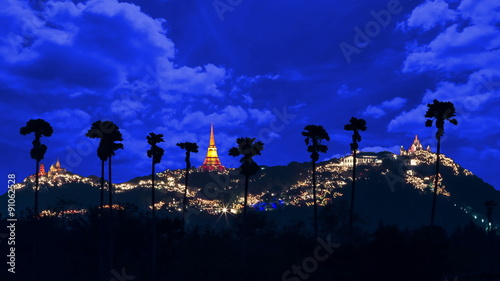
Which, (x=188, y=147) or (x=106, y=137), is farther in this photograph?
(x=188, y=147)

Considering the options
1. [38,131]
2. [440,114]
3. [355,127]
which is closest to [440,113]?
[440,114]

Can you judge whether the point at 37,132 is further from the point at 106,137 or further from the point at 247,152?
the point at 247,152

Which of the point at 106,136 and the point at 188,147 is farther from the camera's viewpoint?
the point at 188,147

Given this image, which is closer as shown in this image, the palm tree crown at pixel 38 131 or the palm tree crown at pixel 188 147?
the palm tree crown at pixel 38 131

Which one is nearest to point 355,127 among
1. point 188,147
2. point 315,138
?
point 315,138

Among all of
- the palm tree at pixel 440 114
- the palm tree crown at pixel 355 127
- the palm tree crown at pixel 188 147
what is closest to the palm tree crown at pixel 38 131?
the palm tree crown at pixel 188 147

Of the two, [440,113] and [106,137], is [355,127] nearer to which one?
[440,113]

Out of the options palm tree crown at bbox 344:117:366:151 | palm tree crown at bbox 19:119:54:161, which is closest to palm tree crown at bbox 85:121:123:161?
palm tree crown at bbox 19:119:54:161

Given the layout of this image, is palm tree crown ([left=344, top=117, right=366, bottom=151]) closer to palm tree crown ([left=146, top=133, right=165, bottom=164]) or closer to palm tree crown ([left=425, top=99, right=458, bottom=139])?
palm tree crown ([left=425, top=99, right=458, bottom=139])

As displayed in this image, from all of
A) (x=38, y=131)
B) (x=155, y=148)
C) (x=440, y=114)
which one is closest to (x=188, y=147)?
(x=155, y=148)

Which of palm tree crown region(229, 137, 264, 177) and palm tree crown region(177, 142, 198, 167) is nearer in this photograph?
palm tree crown region(229, 137, 264, 177)

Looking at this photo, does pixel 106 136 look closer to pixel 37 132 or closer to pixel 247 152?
pixel 37 132

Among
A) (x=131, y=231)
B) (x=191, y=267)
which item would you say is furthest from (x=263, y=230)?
(x=191, y=267)

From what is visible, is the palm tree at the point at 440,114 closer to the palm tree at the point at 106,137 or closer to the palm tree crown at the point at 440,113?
the palm tree crown at the point at 440,113
